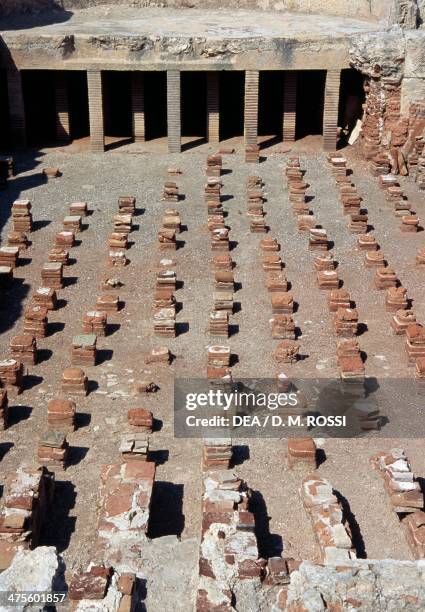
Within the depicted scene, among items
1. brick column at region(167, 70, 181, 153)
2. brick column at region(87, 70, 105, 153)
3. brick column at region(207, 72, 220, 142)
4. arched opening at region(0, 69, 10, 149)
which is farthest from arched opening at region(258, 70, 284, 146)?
arched opening at region(0, 69, 10, 149)

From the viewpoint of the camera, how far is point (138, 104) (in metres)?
23.3

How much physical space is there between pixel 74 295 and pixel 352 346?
521cm

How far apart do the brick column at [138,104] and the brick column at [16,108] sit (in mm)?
2965

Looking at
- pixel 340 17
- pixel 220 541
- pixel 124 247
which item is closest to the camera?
pixel 220 541

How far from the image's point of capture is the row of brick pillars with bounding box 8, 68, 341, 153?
22547 mm

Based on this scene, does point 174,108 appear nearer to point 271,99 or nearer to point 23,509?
point 271,99

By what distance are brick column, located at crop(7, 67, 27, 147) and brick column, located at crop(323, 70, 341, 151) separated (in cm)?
808

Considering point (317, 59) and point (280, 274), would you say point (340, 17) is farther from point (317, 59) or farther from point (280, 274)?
point (280, 274)

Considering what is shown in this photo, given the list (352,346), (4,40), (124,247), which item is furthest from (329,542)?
(4,40)

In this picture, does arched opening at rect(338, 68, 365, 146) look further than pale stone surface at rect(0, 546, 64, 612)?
Yes

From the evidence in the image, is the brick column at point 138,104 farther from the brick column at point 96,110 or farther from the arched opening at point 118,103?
the arched opening at point 118,103

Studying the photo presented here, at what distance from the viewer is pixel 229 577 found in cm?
780

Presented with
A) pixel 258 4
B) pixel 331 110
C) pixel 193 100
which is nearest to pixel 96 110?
pixel 193 100

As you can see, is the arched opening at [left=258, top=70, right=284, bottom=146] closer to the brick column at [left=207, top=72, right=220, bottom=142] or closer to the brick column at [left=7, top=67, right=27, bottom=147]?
the brick column at [left=207, top=72, right=220, bottom=142]
